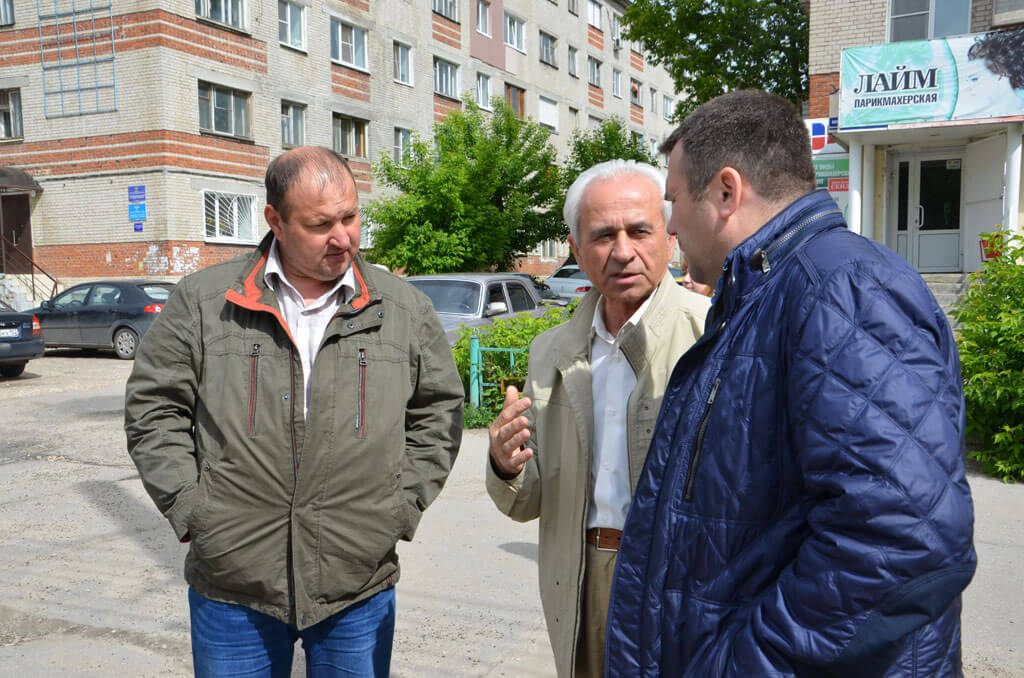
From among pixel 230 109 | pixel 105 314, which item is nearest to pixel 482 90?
pixel 230 109

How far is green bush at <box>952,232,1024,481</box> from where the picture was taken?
239 inches

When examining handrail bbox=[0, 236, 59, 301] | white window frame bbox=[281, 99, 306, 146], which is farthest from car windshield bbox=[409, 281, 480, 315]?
handrail bbox=[0, 236, 59, 301]

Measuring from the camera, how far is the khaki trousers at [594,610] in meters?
2.08

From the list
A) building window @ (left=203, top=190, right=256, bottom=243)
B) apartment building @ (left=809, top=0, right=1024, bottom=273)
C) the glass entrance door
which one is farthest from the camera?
building window @ (left=203, top=190, right=256, bottom=243)

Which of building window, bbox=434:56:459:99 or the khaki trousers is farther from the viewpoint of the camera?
building window, bbox=434:56:459:99

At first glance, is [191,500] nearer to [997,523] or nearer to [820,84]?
[997,523]

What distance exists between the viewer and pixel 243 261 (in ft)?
7.71

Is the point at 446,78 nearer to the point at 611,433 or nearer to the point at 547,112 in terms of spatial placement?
the point at 547,112

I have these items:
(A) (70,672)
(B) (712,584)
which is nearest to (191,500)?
(B) (712,584)

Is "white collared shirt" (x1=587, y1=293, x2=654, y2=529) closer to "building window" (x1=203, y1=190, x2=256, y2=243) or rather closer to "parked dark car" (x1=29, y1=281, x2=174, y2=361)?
"parked dark car" (x1=29, y1=281, x2=174, y2=361)

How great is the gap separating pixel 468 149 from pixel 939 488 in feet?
64.3

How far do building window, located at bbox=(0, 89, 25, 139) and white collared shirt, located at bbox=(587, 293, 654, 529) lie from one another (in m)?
25.8

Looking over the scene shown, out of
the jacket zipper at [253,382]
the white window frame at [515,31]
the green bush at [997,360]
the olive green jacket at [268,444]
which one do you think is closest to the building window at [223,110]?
the white window frame at [515,31]

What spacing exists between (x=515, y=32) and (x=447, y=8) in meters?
5.47
